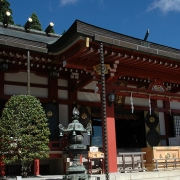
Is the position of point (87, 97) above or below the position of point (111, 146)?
above

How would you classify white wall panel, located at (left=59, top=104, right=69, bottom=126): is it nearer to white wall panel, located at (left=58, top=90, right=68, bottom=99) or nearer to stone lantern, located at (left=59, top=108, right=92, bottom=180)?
white wall panel, located at (left=58, top=90, right=68, bottom=99)

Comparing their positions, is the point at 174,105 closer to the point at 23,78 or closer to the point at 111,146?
the point at 111,146

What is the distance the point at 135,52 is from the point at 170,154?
14.1 ft

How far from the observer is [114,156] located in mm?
9773

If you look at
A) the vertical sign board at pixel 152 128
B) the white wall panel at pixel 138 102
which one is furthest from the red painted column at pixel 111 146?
the vertical sign board at pixel 152 128

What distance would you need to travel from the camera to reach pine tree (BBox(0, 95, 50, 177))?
25.0 feet

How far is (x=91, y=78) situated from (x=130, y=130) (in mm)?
5310

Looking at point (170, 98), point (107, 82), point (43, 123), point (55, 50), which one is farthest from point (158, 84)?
point (43, 123)

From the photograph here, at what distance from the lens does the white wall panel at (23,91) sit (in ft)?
35.2

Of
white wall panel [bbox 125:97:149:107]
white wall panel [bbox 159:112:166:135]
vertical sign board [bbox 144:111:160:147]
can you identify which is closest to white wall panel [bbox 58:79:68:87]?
white wall panel [bbox 125:97:149:107]

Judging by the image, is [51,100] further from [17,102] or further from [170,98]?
[170,98]

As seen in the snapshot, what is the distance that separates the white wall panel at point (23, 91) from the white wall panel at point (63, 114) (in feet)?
2.67

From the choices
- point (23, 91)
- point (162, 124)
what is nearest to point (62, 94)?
point (23, 91)

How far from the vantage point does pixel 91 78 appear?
10.8m
